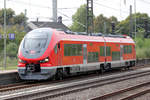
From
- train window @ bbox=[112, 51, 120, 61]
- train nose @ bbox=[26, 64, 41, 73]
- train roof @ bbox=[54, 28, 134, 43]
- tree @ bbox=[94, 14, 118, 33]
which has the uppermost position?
tree @ bbox=[94, 14, 118, 33]

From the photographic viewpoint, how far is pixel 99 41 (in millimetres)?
22609

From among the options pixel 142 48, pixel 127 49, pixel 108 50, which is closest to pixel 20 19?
pixel 142 48

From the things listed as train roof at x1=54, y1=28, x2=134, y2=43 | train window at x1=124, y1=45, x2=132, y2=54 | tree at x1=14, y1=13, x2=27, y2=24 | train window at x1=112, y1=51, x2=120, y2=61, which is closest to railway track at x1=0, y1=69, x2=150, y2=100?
train roof at x1=54, y1=28, x2=134, y2=43

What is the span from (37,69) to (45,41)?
1.65 metres

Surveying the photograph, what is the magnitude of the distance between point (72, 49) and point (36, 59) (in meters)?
3.12

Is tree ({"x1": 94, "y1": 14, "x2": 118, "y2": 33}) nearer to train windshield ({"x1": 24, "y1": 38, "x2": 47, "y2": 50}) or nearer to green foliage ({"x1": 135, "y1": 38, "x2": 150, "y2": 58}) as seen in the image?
green foliage ({"x1": 135, "y1": 38, "x2": 150, "y2": 58})

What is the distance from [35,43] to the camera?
1709cm

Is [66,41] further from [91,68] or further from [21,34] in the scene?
[21,34]

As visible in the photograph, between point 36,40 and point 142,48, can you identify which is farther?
point 142,48

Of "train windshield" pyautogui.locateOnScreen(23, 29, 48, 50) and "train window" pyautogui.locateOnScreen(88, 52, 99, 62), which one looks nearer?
"train windshield" pyautogui.locateOnScreen(23, 29, 48, 50)

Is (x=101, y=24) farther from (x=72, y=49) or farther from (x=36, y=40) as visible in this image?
(x=36, y=40)

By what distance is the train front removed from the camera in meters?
16.4

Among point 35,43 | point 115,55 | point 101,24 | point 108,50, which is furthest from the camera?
point 101,24

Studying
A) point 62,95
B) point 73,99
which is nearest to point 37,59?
point 62,95
